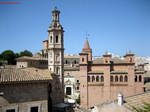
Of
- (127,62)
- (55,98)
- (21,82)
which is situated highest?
(127,62)

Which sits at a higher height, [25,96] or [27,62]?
[27,62]

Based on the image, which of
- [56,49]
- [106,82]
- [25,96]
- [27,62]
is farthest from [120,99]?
[27,62]

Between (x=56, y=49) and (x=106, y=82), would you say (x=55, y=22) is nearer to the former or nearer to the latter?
(x=56, y=49)

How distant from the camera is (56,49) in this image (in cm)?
3238

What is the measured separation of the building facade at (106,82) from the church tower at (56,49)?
11.6 ft

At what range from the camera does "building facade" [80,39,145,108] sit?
100 feet

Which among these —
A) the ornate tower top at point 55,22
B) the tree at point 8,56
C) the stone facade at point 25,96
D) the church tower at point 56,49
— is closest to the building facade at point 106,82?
the church tower at point 56,49

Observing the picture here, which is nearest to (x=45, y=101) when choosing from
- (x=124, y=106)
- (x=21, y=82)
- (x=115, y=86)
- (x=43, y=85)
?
(x=43, y=85)

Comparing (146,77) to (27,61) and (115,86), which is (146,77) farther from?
(27,61)

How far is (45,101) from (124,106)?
6.11 metres

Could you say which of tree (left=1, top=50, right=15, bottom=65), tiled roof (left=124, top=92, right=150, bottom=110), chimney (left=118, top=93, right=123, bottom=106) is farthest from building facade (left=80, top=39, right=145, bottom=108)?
tree (left=1, top=50, right=15, bottom=65)

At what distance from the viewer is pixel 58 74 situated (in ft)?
106

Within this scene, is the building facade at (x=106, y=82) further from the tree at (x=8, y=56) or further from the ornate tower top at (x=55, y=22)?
the tree at (x=8, y=56)

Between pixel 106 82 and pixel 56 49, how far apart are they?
29.6ft
